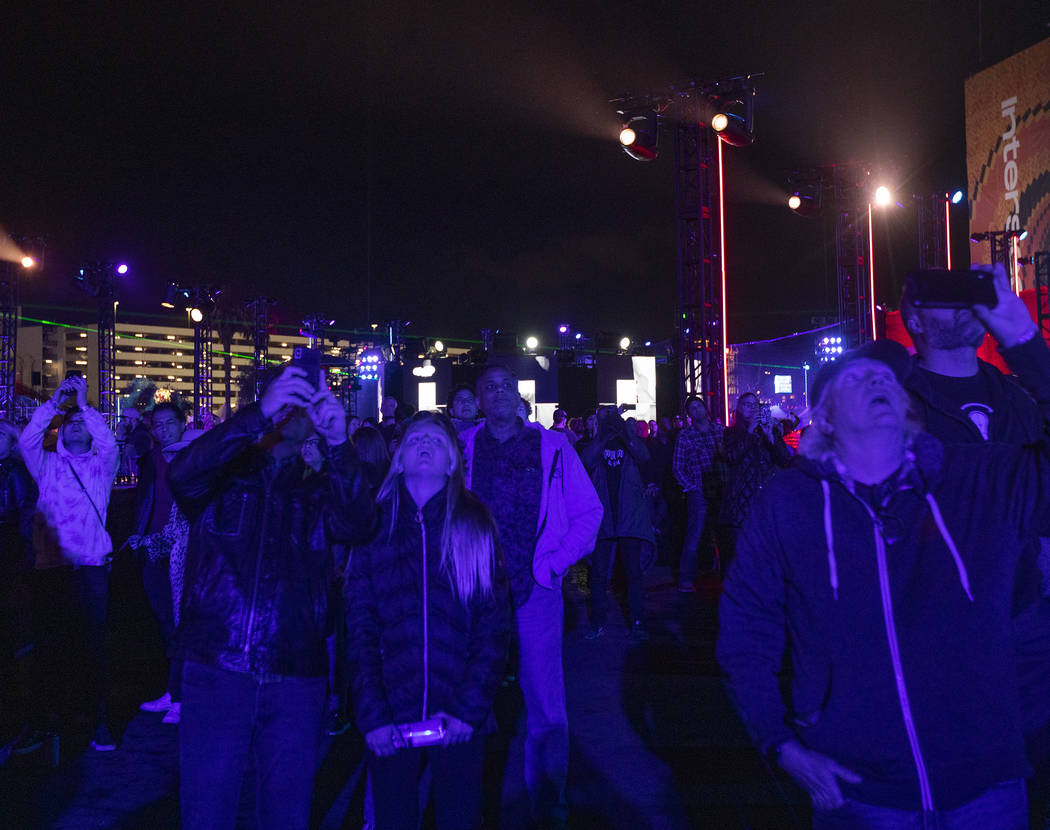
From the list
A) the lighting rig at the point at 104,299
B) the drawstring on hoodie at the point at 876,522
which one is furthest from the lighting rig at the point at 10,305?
the drawstring on hoodie at the point at 876,522

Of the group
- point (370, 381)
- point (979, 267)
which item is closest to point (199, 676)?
point (979, 267)

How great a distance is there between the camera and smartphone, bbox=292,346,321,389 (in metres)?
2.55

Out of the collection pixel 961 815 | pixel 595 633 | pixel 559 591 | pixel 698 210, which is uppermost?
pixel 698 210

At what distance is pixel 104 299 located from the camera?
2177 centimetres

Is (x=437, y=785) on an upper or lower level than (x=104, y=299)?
lower

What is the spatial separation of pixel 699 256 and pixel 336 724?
428 inches

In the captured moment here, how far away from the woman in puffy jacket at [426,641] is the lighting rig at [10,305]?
22.2 m

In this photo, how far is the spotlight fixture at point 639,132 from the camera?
1442 cm

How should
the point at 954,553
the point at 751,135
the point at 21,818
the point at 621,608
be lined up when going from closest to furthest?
the point at 954,553
the point at 21,818
the point at 621,608
the point at 751,135

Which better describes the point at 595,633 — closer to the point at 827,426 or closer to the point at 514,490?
the point at 514,490

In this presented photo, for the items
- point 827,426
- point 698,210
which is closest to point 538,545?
point 827,426

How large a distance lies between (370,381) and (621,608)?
24338mm

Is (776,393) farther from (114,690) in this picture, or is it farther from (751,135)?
(114,690)

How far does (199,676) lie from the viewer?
2516 mm
